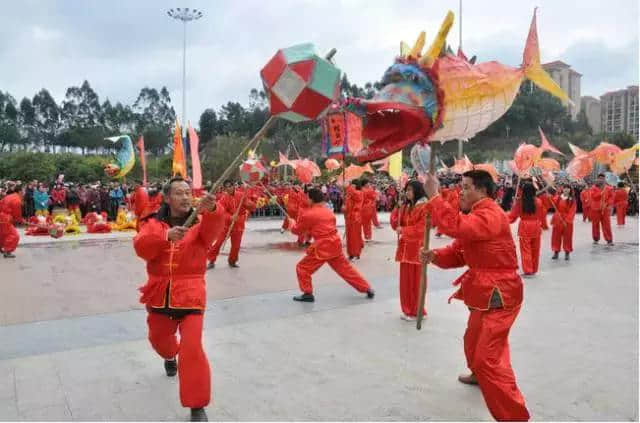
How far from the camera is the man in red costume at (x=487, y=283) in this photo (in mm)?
3137

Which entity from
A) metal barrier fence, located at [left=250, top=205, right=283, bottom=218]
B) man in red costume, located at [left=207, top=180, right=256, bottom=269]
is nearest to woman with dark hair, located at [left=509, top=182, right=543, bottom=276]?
man in red costume, located at [left=207, top=180, right=256, bottom=269]

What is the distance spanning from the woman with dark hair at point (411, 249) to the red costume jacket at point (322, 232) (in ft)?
3.15

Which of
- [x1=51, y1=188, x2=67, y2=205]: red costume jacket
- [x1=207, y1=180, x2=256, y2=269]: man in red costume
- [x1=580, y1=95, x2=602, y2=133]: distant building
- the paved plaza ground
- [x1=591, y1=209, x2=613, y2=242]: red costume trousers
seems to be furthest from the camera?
[x1=580, y1=95, x2=602, y2=133]: distant building

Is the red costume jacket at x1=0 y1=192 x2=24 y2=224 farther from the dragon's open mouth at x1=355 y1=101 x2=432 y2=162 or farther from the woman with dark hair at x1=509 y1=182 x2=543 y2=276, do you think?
the dragon's open mouth at x1=355 y1=101 x2=432 y2=162

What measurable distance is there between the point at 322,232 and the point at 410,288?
133cm

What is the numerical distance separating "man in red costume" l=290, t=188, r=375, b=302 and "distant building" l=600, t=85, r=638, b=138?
5611 centimetres

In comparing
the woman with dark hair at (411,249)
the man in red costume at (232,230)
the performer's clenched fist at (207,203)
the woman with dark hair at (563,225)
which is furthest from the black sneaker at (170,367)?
the woman with dark hair at (563,225)

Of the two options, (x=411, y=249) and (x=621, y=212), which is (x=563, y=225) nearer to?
(x=411, y=249)

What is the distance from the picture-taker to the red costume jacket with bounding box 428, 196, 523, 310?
130 inches

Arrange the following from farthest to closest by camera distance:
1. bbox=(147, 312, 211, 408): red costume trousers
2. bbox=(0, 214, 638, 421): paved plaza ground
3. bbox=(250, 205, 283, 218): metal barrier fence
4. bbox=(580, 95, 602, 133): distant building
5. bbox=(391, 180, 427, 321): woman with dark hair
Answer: bbox=(580, 95, 602, 133): distant building → bbox=(250, 205, 283, 218): metal barrier fence → bbox=(391, 180, 427, 321): woman with dark hair → bbox=(0, 214, 638, 421): paved plaza ground → bbox=(147, 312, 211, 408): red costume trousers

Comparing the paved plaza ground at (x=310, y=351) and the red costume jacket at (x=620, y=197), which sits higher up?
the red costume jacket at (x=620, y=197)

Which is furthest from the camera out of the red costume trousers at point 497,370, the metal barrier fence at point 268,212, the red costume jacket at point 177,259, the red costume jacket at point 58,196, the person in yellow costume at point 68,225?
the metal barrier fence at point 268,212

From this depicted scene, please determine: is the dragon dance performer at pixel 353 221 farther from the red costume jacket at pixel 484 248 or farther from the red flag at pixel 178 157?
the red costume jacket at pixel 484 248

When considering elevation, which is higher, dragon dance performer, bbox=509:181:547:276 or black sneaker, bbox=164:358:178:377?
dragon dance performer, bbox=509:181:547:276
